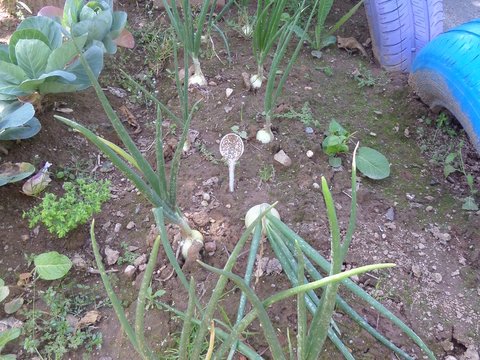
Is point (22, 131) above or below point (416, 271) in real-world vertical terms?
above

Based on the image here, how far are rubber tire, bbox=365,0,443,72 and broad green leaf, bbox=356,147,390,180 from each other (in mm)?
924

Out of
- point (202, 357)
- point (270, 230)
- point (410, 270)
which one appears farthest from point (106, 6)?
point (410, 270)

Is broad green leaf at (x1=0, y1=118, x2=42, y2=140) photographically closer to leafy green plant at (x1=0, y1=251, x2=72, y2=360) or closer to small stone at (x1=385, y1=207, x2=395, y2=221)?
leafy green plant at (x1=0, y1=251, x2=72, y2=360)

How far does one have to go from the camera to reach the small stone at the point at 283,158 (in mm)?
1646

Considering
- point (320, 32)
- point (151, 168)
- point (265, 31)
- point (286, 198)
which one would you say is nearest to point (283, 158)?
point (286, 198)

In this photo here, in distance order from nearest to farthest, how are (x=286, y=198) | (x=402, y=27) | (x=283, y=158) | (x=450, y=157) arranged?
(x=286, y=198) < (x=283, y=158) < (x=450, y=157) < (x=402, y=27)

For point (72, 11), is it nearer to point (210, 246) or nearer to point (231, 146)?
point (231, 146)

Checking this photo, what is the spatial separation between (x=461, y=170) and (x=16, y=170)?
2080mm

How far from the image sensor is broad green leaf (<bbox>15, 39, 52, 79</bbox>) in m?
1.52

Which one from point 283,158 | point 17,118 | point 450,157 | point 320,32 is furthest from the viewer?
point 320,32

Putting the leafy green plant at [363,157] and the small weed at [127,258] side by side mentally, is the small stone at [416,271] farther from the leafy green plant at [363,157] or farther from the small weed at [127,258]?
the small weed at [127,258]

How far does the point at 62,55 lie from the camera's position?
5.08 ft

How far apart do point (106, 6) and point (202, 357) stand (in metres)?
1.76

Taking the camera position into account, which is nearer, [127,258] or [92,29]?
[127,258]
